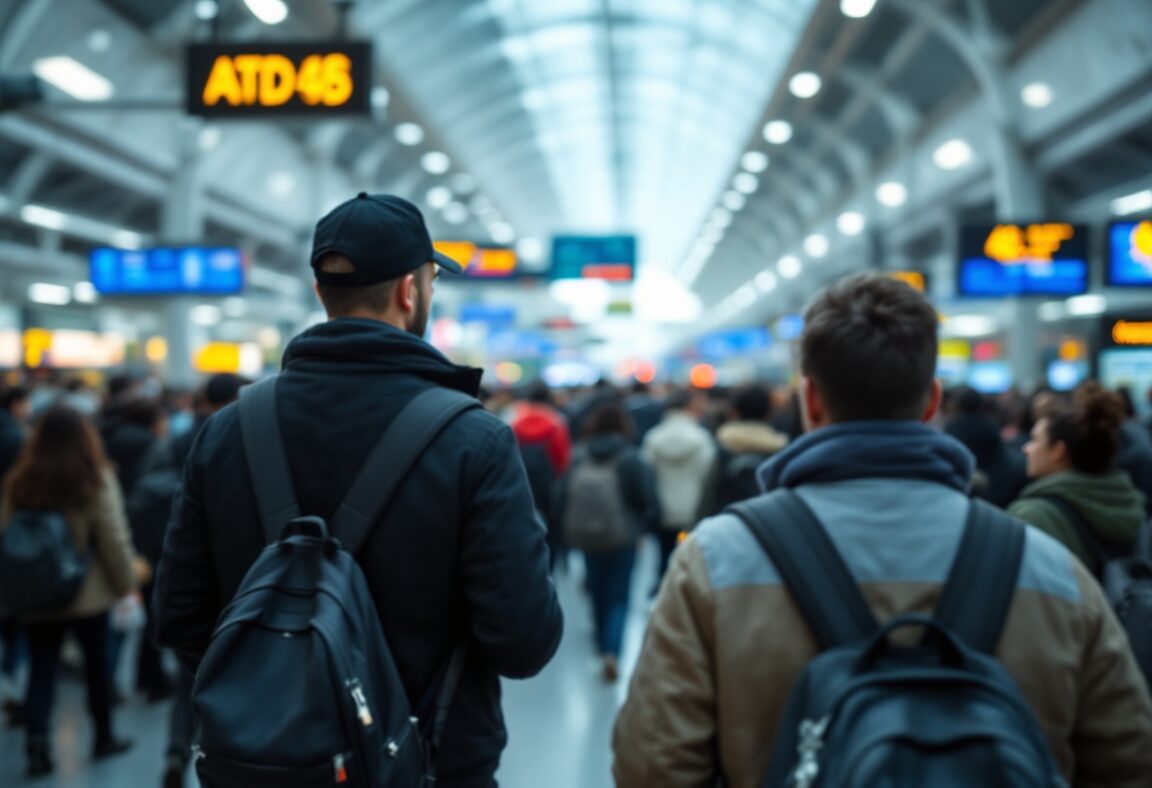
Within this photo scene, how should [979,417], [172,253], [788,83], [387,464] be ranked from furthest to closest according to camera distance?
[788,83]
[172,253]
[979,417]
[387,464]

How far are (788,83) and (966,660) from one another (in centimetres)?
1908

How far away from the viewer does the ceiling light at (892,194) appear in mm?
23625

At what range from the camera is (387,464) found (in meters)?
2.15

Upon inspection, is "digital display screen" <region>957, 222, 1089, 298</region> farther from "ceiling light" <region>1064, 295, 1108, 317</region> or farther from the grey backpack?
"ceiling light" <region>1064, 295, 1108, 317</region>

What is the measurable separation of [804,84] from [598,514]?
14070mm

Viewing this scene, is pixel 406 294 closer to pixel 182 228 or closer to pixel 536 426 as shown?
pixel 536 426

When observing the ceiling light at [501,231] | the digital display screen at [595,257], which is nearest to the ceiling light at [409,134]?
the digital display screen at [595,257]

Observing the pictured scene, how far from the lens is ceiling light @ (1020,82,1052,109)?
14.9 meters

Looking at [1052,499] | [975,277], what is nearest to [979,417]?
[1052,499]

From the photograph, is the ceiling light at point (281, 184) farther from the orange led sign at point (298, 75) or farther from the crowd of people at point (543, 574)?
the crowd of people at point (543, 574)

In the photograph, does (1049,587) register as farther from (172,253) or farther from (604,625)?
(172,253)

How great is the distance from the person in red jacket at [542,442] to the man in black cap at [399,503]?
6.58 metres

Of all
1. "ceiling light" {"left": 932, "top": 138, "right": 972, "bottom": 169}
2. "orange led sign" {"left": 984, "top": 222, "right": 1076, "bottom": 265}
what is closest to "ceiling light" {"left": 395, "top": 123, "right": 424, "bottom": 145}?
"ceiling light" {"left": 932, "top": 138, "right": 972, "bottom": 169}

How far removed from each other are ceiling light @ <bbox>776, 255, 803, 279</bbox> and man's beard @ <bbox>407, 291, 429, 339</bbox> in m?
35.9
